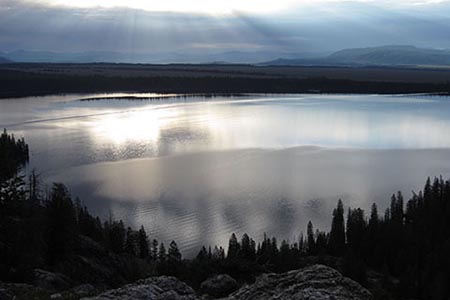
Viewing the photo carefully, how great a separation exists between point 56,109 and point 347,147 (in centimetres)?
4752

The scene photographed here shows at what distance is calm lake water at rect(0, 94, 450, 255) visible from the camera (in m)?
25.9


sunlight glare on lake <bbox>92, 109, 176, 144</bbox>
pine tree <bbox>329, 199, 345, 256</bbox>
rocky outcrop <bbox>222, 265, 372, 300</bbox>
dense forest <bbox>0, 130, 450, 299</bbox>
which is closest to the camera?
rocky outcrop <bbox>222, 265, 372, 300</bbox>

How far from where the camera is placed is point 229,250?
19047 mm

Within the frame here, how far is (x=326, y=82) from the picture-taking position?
135 meters

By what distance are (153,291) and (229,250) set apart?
1222cm

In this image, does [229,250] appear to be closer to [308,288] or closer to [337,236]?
[337,236]

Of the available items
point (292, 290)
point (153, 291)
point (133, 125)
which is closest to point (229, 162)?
point (133, 125)

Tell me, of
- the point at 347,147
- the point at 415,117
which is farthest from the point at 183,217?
the point at 415,117

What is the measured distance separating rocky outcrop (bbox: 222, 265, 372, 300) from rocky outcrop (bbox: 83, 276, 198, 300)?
797 millimetres

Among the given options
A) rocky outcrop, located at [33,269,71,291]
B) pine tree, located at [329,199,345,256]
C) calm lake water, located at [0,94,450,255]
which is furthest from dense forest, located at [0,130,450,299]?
calm lake water, located at [0,94,450,255]

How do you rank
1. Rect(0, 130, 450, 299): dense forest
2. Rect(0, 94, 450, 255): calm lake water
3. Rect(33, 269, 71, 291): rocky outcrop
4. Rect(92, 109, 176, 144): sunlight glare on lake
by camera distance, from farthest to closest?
Rect(92, 109, 176, 144): sunlight glare on lake → Rect(0, 94, 450, 255): calm lake water → Rect(0, 130, 450, 299): dense forest → Rect(33, 269, 71, 291): rocky outcrop

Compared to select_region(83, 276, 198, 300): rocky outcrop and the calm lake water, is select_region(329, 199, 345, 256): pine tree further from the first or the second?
select_region(83, 276, 198, 300): rocky outcrop

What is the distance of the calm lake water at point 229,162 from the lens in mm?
25891

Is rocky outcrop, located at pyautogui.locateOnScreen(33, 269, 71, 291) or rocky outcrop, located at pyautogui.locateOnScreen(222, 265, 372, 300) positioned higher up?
rocky outcrop, located at pyautogui.locateOnScreen(222, 265, 372, 300)
